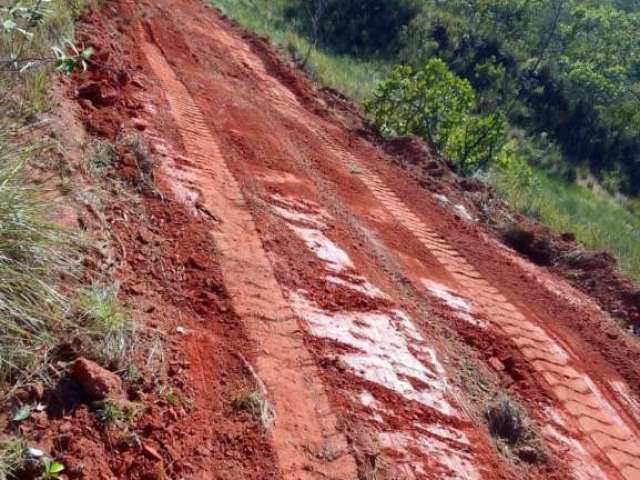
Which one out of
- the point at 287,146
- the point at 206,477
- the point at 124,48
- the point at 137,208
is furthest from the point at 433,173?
the point at 206,477

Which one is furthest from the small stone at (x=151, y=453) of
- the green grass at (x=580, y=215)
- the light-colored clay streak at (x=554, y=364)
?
the green grass at (x=580, y=215)

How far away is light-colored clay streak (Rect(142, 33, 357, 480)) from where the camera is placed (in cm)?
279

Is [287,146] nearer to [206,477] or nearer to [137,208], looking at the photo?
[137,208]

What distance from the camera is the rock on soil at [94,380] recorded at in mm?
2473

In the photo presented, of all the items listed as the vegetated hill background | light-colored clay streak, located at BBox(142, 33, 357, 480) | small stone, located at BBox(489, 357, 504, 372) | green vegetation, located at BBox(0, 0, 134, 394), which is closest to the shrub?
the vegetated hill background

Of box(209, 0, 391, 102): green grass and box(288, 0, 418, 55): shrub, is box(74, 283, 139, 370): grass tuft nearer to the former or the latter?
box(209, 0, 391, 102): green grass

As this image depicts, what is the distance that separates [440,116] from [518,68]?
11.1m

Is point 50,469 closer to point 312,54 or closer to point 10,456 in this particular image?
point 10,456

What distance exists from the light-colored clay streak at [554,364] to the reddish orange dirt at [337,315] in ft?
0.06

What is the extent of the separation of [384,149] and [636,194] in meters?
13.3

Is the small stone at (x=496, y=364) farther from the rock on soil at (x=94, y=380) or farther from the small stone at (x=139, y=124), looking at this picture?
the small stone at (x=139, y=124)

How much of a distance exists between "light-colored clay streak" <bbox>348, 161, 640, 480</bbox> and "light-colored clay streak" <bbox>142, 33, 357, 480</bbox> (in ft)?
6.62

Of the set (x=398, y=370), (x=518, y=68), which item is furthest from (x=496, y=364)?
(x=518, y=68)

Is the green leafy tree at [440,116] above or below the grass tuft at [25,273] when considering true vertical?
above
